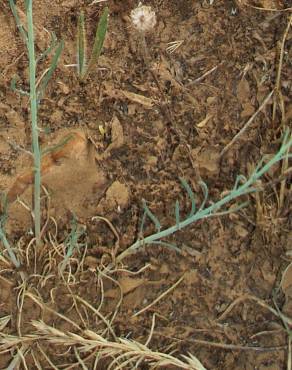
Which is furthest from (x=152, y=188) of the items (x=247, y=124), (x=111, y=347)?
(x=111, y=347)

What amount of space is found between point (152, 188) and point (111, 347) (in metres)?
0.43

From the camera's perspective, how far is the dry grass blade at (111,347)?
1.60 m

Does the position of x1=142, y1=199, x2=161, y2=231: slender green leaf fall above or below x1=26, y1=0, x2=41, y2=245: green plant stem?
below

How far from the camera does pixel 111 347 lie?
161cm

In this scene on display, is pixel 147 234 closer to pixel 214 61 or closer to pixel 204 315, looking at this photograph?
pixel 204 315

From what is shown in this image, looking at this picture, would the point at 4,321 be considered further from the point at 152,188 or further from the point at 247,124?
the point at 247,124

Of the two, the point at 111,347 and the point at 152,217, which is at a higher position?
the point at 152,217

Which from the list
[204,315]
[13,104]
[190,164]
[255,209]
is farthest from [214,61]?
[204,315]

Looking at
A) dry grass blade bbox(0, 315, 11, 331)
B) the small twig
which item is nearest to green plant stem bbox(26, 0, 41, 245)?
dry grass blade bbox(0, 315, 11, 331)

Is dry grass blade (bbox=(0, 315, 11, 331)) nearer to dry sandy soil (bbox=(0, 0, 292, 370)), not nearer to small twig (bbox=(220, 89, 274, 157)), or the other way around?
dry sandy soil (bbox=(0, 0, 292, 370))

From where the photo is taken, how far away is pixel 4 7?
5.75ft

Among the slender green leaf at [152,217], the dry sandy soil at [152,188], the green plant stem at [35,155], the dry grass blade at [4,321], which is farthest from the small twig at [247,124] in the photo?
the dry grass blade at [4,321]

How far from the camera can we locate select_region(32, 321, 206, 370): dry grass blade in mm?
1597

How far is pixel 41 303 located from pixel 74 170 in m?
0.36
